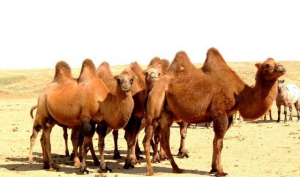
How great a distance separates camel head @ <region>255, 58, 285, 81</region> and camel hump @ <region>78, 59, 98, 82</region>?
405cm

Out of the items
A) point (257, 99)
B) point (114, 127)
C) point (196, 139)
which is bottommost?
point (196, 139)

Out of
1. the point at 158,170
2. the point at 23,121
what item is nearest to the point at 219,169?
the point at 158,170

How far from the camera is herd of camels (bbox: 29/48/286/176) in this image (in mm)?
9305

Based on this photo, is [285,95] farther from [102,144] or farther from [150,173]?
[102,144]

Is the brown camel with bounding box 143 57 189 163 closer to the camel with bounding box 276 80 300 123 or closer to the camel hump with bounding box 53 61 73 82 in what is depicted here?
the camel hump with bounding box 53 61 73 82

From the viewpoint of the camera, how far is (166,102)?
10.0 m

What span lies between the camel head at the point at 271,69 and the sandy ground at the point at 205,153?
231 centimetres

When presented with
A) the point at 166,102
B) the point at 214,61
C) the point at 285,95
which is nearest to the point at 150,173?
the point at 166,102

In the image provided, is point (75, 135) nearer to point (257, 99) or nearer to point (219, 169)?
point (219, 169)

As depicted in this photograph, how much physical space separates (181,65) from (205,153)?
3.96 meters

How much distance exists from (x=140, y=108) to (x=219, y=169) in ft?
9.09

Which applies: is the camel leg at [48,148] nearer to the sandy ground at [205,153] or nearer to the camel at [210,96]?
the sandy ground at [205,153]

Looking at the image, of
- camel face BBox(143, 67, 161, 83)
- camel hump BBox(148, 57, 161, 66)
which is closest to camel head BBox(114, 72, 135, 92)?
camel face BBox(143, 67, 161, 83)

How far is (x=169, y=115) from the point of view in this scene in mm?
10195
